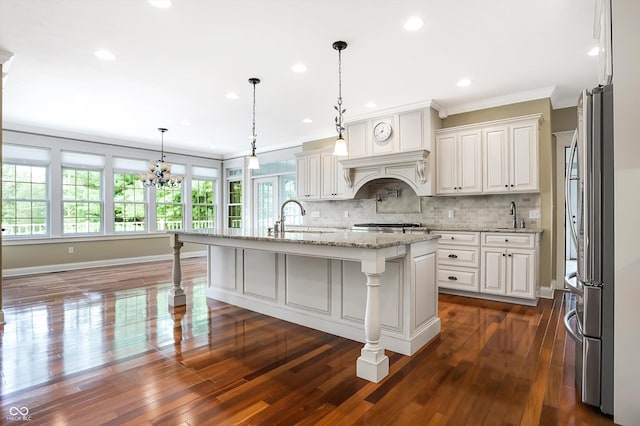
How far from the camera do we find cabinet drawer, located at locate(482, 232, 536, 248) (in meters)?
4.01

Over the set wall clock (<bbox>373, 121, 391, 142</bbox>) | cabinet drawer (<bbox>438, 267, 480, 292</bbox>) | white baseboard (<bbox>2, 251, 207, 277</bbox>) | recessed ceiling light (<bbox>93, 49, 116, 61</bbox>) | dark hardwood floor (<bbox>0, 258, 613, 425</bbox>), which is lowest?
dark hardwood floor (<bbox>0, 258, 613, 425</bbox>)

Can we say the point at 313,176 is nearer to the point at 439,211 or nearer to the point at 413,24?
the point at 439,211

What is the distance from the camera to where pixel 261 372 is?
7.77ft

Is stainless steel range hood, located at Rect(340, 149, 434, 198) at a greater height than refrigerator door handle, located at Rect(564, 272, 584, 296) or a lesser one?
greater

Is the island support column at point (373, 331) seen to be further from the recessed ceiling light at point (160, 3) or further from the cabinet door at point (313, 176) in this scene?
the cabinet door at point (313, 176)

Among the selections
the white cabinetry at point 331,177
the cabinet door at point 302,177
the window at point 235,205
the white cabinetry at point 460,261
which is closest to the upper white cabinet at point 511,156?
the white cabinetry at point 460,261

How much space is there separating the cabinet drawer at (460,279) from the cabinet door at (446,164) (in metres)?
1.12

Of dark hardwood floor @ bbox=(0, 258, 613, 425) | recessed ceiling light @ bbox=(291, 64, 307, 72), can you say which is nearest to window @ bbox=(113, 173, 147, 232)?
dark hardwood floor @ bbox=(0, 258, 613, 425)

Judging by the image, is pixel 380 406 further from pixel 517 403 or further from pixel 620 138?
pixel 620 138

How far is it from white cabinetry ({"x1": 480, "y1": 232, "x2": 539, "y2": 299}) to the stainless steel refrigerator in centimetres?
220

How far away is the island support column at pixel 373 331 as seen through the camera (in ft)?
7.29

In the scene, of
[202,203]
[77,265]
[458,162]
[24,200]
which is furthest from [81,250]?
[458,162]

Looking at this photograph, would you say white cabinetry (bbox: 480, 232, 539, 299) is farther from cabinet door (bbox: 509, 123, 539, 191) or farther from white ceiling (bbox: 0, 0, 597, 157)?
white ceiling (bbox: 0, 0, 597, 157)

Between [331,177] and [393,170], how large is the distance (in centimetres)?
132
